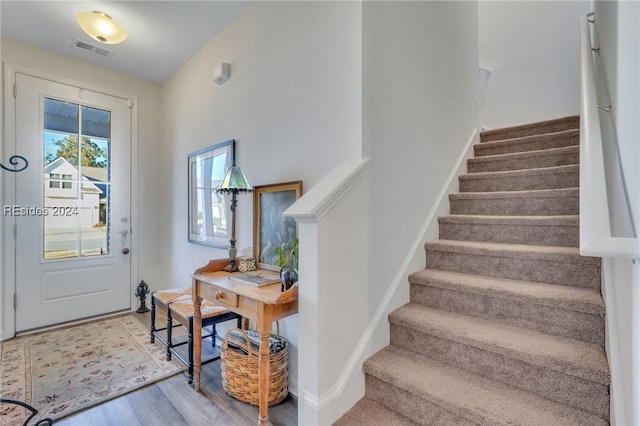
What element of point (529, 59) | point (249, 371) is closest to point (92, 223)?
point (249, 371)

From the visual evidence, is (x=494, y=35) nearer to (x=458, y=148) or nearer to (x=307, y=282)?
(x=458, y=148)

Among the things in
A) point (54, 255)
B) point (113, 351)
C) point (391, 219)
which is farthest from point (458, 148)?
point (54, 255)

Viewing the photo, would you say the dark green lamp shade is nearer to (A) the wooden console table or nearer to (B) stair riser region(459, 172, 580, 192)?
(A) the wooden console table

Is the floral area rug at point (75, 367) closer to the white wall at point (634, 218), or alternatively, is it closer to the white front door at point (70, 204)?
the white front door at point (70, 204)

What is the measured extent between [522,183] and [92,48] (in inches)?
163

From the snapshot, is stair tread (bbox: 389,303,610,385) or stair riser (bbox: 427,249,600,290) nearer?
stair tread (bbox: 389,303,610,385)

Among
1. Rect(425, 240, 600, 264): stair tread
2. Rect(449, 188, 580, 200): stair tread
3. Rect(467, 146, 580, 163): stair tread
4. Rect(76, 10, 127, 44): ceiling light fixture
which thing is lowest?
Rect(425, 240, 600, 264): stair tread

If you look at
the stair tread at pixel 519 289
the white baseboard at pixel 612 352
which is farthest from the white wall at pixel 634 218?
the stair tread at pixel 519 289

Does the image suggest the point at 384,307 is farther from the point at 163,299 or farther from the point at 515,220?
the point at 163,299

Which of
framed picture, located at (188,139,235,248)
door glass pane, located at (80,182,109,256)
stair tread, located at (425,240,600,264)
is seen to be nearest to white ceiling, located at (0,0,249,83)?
framed picture, located at (188,139,235,248)

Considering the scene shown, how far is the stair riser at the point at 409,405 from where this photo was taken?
1272 millimetres

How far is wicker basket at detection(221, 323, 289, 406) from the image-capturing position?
5.98 ft

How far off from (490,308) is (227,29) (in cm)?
295

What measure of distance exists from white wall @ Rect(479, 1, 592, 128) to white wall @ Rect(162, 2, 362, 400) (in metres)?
2.21
